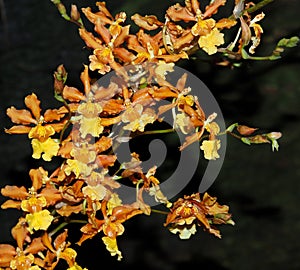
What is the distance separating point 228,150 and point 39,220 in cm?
193

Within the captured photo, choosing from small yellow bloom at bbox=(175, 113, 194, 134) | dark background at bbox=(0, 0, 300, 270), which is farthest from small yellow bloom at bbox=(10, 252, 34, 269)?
dark background at bbox=(0, 0, 300, 270)

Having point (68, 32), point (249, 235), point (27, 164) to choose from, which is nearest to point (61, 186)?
point (249, 235)

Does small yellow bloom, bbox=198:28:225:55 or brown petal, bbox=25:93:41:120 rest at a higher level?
small yellow bloom, bbox=198:28:225:55

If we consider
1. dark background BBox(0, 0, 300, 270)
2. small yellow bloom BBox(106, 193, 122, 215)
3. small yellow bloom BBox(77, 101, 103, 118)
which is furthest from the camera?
dark background BBox(0, 0, 300, 270)

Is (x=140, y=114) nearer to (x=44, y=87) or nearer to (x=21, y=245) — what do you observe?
(x=21, y=245)

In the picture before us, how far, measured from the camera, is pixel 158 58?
4.03 feet

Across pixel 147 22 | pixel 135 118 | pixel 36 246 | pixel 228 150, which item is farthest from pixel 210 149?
pixel 228 150

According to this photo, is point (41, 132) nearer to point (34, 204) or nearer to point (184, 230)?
point (34, 204)

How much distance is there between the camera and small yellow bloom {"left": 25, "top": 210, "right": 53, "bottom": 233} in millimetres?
1217

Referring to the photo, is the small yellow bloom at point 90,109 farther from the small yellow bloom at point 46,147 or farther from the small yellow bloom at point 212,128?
the small yellow bloom at point 212,128

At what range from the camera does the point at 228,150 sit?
10.1 feet

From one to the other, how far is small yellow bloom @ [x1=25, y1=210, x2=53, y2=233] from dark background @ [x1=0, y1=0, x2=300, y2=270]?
153 centimetres

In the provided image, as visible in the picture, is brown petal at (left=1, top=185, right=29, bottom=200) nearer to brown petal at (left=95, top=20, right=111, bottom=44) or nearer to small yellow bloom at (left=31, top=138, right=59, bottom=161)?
small yellow bloom at (left=31, top=138, right=59, bottom=161)

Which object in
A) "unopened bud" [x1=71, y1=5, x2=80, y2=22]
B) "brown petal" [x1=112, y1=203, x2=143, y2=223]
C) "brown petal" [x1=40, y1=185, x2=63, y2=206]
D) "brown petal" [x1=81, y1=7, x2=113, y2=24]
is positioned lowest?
"brown petal" [x1=112, y1=203, x2=143, y2=223]
